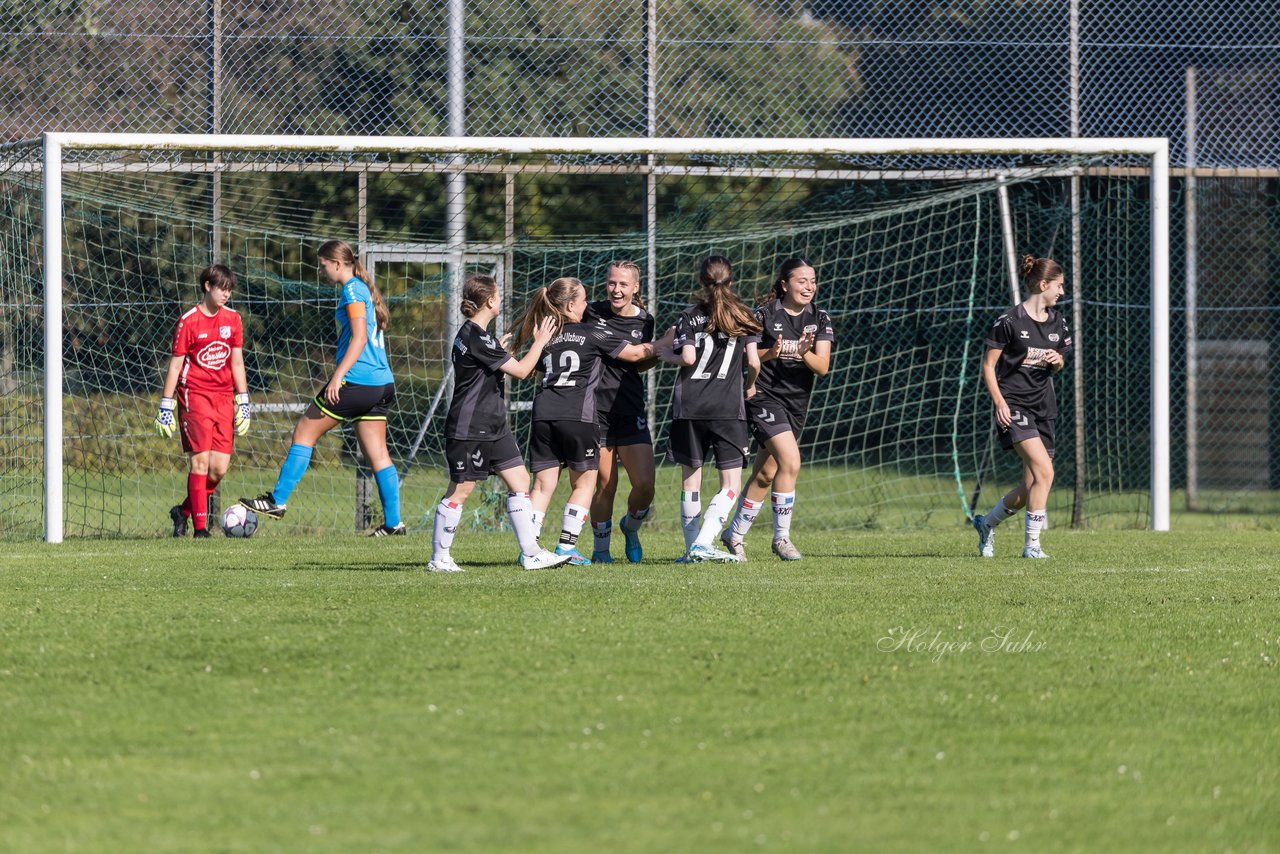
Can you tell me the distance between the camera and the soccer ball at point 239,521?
10555 millimetres

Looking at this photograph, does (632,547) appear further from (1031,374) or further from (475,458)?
(1031,374)

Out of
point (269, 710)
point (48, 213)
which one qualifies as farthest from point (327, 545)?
point (269, 710)

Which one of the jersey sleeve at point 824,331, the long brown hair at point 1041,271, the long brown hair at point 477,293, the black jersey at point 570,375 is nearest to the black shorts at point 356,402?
the black jersey at point 570,375

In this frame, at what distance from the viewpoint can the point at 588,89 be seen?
14156 millimetres

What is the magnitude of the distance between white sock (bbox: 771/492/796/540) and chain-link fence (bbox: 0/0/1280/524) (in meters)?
4.89

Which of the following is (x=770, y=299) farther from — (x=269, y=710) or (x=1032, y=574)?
(x=269, y=710)

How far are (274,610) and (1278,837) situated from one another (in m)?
4.50

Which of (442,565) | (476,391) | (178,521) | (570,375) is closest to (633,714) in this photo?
(476,391)

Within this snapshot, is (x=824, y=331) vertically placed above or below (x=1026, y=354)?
above

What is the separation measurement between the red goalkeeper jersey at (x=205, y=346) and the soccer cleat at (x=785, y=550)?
413cm

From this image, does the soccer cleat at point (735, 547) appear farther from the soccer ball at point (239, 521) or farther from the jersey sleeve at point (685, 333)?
the soccer ball at point (239, 521)

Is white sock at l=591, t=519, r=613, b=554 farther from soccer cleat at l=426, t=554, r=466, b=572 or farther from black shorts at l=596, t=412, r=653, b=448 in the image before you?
soccer cleat at l=426, t=554, r=466, b=572

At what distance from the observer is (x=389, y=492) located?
11.4 metres

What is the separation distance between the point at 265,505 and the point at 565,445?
2.31 metres
